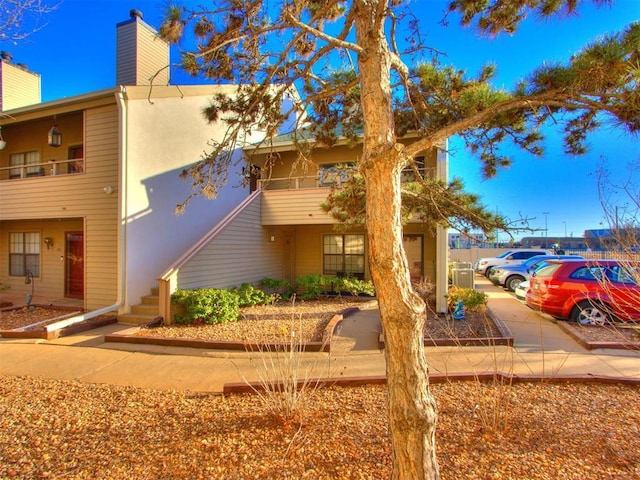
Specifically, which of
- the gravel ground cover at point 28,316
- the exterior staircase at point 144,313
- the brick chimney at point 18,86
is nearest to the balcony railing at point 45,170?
the brick chimney at point 18,86

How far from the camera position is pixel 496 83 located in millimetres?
3865

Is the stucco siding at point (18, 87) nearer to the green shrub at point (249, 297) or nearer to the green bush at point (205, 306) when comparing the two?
the green bush at point (205, 306)

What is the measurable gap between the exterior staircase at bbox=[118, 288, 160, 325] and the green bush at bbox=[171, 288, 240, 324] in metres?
0.64

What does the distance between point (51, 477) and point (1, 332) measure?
6242 mm

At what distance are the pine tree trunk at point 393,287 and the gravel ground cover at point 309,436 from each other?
571mm

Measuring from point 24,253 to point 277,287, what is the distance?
8.68 meters

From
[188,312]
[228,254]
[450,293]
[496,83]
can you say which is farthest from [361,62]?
[228,254]

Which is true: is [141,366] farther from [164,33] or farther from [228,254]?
[228,254]

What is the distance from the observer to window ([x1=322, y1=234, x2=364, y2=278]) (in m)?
12.4

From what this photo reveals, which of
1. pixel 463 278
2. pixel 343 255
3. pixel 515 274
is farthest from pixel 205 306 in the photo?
pixel 515 274

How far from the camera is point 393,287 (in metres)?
2.15

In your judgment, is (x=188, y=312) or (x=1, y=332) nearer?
(x=1, y=332)

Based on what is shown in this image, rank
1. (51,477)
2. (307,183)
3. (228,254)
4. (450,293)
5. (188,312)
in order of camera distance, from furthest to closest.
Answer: (307,183), (228,254), (450,293), (188,312), (51,477)

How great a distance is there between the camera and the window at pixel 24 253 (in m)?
11.2
